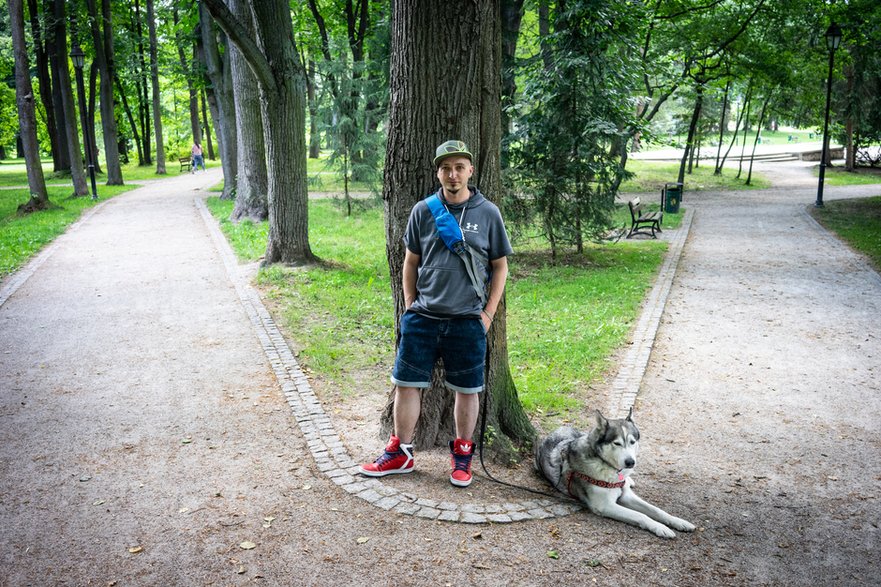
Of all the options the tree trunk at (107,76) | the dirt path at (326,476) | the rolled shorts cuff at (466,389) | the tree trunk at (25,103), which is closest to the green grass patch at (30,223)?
the tree trunk at (25,103)

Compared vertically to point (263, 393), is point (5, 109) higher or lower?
higher

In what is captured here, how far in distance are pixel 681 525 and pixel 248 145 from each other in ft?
50.4

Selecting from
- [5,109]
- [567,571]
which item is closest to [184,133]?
[5,109]

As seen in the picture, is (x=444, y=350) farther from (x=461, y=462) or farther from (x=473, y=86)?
(x=473, y=86)

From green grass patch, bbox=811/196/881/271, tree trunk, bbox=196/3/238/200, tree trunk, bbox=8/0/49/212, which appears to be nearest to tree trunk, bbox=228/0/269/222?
tree trunk, bbox=196/3/238/200

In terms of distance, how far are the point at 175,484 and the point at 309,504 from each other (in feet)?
3.47

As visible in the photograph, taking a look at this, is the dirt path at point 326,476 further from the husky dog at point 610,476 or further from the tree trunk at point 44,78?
the tree trunk at point 44,78

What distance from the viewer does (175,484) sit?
16.7 ft

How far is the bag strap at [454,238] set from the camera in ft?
15.0

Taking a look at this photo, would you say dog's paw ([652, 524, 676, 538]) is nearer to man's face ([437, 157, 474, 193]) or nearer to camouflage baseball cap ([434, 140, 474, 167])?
man's face ([437, 157, 474, 193])

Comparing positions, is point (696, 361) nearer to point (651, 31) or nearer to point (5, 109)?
point (651, 31)

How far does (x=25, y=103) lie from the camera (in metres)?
19.5

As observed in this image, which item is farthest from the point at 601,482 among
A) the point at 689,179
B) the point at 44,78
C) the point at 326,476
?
the point at 44,78

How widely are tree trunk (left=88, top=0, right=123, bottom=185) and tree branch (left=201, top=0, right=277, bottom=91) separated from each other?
1738 centimetres
